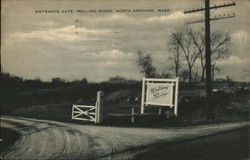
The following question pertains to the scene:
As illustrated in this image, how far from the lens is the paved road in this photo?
9391mm

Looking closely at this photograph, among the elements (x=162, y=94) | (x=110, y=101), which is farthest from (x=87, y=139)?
(x=110, y=101)

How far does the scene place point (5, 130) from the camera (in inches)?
532

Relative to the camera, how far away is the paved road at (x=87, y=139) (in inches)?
370

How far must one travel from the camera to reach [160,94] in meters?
16.9

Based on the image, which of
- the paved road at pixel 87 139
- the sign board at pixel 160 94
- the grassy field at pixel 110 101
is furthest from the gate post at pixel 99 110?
the sign board at pixel 160 94

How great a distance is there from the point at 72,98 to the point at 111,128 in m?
18.9

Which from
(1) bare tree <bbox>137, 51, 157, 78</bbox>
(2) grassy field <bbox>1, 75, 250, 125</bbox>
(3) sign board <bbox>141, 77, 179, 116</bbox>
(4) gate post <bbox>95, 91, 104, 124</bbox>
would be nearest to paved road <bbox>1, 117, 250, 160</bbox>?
(4) gate post <bbox>95, 91, 104, 124</bbox>

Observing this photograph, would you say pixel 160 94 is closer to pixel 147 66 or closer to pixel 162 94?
pixel 162 94

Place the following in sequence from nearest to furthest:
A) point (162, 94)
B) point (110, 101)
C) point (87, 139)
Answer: point (87, 139) → point (162, 94) → point (110, 101)

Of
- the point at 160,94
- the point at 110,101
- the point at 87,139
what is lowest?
the point at 87,139

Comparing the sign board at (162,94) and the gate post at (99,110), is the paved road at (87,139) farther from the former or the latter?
the sign board at (162,94)

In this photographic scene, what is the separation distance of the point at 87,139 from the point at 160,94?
676 cm

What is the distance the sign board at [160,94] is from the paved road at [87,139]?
2.76 m

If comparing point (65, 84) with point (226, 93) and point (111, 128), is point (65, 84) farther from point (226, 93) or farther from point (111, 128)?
point (111, 128)
